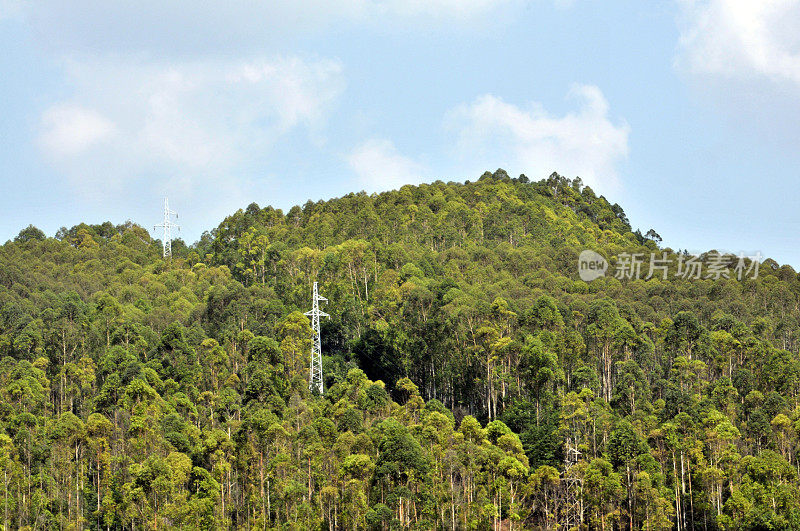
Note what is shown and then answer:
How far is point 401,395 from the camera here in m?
68.6

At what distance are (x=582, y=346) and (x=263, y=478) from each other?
24.1m

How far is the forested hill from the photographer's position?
49.5 metres

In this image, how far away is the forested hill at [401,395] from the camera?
4953 centimetres

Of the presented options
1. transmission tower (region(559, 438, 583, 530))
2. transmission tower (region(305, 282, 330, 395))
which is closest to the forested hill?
transmission tower (region(559, 438, 583, 530))

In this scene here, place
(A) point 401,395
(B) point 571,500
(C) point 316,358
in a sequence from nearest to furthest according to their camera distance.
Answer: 1. (B) point 571,500
2. (C) point 316,358
3. (A) point 401,395

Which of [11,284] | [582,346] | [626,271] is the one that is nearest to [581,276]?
[626,271]

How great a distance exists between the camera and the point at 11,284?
85.6m

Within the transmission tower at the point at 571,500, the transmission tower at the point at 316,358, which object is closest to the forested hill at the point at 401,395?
the transmission tower at the point at 571,500

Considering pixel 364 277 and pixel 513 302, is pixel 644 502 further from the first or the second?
pixel 364 277

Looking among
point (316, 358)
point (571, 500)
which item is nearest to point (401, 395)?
point (316, 358)

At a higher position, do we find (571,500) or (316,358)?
(316,358)

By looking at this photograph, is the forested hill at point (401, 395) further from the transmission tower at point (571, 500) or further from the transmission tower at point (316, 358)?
the transmission tower at point (316, 358)

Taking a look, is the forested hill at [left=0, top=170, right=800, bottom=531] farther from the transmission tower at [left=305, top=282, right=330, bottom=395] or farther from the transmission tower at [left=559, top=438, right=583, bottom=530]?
the transmission tower at [left=305, top=282, right=330, bottom=395]

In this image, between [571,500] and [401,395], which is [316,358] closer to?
[401,395]
